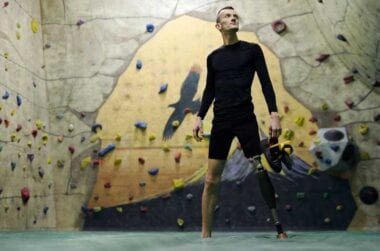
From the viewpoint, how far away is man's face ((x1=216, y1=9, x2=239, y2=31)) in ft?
10.4

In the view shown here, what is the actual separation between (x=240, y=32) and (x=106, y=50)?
1289 millimetres

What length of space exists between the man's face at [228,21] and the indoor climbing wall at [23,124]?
6.51ft

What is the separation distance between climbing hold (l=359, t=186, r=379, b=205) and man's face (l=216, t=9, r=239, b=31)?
1918 millimetres

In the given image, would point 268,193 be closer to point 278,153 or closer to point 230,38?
point 278,153

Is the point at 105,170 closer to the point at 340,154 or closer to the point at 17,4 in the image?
the point at 17,4

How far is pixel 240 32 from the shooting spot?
4688 mm

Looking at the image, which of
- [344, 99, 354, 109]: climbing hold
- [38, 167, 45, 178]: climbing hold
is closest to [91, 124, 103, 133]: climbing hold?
[38, 167, 45, 178]: climbing hold

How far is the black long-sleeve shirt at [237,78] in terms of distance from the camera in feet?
10.2

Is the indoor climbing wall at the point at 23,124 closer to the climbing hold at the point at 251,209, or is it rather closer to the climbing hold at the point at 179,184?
the climbing hold at the point at 179,184

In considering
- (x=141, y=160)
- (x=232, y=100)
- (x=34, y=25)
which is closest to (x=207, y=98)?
(x=232, y=100)

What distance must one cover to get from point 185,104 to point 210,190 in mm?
1601

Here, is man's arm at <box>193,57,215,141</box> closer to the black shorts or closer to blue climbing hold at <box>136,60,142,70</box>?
the black shorts

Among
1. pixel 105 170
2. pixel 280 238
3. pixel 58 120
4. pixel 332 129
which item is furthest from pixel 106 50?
pixel 280 238

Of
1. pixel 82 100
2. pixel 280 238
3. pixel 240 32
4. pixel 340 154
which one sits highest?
pixel 240 32
